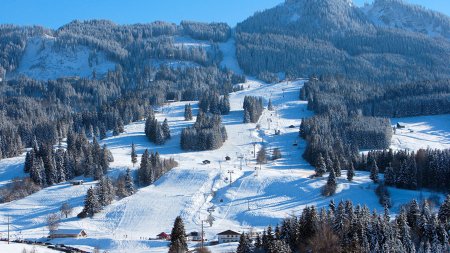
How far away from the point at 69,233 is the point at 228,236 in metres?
22.9

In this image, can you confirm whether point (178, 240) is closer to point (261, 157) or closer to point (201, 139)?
point (261, 157)

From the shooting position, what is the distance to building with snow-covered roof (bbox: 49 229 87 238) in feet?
247

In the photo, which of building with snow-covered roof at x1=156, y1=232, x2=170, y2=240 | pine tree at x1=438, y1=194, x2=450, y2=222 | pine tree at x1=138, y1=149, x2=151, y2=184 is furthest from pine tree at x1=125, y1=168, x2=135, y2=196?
pine tree at x1=438, y1=194, x2=450, y2=222

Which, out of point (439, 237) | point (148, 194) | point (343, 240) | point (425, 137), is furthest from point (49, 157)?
point (425, 137)

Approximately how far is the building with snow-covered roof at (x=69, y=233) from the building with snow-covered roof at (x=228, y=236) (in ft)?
65.2

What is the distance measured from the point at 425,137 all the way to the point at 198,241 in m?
93.0

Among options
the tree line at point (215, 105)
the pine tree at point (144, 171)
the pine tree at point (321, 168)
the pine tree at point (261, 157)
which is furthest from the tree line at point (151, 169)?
the tree line at point (215, 105)

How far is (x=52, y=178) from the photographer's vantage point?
104812mm

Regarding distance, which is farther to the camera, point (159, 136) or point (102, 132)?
point (102, 132)

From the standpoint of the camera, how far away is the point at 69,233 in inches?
3002

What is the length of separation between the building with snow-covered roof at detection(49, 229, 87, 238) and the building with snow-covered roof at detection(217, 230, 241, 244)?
19877 millimetres

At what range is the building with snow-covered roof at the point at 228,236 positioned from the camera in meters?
69.8

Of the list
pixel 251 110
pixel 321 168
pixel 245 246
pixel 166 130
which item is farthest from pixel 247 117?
pixel 245 246

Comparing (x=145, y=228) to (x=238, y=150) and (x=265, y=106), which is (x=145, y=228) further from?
(x=265, y=106)
